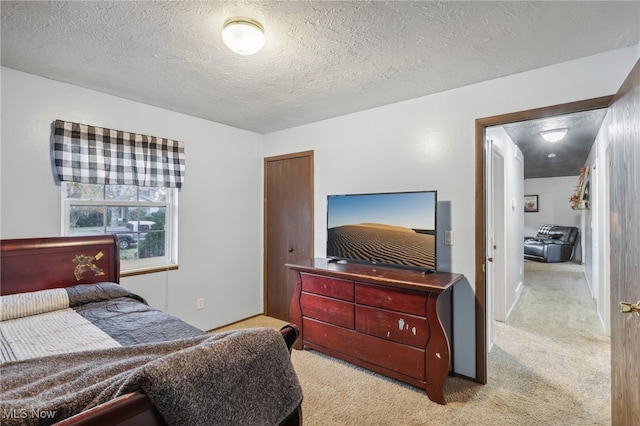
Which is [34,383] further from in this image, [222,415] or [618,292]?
[618,292]

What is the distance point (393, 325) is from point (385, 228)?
83 centimetres

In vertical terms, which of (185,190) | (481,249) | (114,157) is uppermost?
(114,157)

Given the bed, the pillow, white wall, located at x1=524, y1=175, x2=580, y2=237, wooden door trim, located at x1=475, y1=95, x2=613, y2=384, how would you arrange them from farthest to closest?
white wall, located at x1=524, y1=175, x2=580, y2=237 < wooden door trim, located at x1=475, y1=95, x2=613, y2=384 < the pillow < the bed

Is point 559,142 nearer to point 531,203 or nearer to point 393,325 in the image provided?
point 393,325

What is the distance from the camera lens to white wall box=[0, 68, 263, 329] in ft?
7.38

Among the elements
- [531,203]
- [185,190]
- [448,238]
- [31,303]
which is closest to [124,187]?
[185,190]

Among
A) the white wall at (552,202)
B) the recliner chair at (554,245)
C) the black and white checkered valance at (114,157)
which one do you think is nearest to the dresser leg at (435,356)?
the black and white checkered valance at (114,157)

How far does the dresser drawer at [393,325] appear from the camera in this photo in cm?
221

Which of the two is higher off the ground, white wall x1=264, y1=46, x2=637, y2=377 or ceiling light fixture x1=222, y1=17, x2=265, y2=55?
ceiling light fixture x1=222, y1=17, x2=265, y2=55

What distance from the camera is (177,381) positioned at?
0.81m

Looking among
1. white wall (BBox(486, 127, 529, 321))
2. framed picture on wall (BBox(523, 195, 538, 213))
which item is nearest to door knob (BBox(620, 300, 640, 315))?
white wall (BBox(486, 127, 529, 321))

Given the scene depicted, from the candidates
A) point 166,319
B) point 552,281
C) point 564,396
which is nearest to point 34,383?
point 166,319

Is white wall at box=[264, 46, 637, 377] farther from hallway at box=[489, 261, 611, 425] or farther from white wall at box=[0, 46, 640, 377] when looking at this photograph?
hallway at box=[489, 261, 611, 425]

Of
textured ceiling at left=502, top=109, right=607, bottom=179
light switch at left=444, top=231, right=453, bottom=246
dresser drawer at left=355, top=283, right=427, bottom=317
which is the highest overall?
textured ceiling at left=502, top=109, right=607, bottom=179
